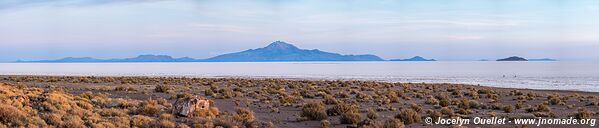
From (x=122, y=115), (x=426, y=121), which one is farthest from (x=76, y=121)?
(x=426, y=121)

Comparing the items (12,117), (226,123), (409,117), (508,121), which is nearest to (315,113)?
(409,117)

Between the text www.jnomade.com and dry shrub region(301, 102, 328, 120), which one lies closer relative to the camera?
the text www.jnomade.com

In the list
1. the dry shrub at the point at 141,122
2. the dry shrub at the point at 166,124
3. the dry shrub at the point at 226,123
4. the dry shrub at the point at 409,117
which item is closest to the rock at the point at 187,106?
the dry shrub at the point at 141,122

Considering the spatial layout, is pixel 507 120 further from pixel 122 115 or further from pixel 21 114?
pixel 21 114

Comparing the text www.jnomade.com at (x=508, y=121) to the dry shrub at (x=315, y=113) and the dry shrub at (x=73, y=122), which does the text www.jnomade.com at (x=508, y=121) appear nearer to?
the dry shrub at (x=315, y=113)

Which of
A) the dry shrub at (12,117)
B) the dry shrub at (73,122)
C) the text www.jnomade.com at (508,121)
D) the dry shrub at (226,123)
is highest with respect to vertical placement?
the dry shrub at (12,117)

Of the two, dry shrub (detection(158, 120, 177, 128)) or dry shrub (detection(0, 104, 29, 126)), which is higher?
dry shrub (detection(0, 104, 29, 126))

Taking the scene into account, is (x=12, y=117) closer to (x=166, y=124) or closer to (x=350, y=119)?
(x=166, y=124)

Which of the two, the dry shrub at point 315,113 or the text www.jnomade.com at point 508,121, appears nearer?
the text www.jnomade.com at point 508,121

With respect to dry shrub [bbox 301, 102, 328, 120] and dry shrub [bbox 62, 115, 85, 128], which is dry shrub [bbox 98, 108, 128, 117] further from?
dry shrub [bbox 301, 102, 328, 120]

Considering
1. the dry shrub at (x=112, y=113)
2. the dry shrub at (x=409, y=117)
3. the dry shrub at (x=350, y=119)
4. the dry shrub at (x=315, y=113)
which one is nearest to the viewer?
the dry shrub at (x=350, y=119)

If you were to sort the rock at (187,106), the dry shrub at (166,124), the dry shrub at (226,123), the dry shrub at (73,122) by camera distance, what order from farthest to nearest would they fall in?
the rock at (187,106) → the dry shrub at (226,123) → the dry shrub at (166,124) → the dry shrub at (73,122)

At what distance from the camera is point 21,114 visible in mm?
13805

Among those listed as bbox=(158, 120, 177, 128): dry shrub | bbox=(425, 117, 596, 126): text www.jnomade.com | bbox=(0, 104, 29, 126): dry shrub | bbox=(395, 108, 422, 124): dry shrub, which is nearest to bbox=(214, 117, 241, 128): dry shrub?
bbox=(158, 120, 177, 128): dry shrub
